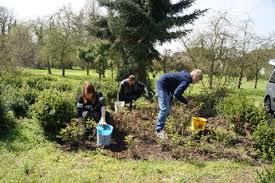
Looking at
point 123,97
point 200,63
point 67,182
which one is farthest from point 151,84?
point 67,182

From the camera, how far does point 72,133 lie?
6875mm

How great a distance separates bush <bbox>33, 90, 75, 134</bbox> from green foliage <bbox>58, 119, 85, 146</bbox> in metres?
0.49

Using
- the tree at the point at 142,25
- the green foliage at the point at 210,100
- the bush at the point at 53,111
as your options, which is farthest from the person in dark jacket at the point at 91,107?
the tree at the point at 142,25

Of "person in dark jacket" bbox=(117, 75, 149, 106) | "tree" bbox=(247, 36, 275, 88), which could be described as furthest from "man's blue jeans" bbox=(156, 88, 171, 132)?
"tree" bbox=(247, 36, 275, 88)

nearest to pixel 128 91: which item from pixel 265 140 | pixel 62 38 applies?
pixel 265 140

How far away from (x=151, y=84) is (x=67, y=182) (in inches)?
421

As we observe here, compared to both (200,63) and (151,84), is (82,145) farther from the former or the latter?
(200,63)

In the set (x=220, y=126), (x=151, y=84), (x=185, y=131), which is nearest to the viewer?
(x=185, y=131)

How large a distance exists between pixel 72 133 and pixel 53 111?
2.62 ft

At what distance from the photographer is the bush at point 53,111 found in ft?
24.3

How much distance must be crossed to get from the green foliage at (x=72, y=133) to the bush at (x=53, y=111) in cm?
49

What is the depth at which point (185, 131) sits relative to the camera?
8.22m

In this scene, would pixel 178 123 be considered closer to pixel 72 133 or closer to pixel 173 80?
pixel 173 80

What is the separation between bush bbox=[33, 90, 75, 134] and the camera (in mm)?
7395
